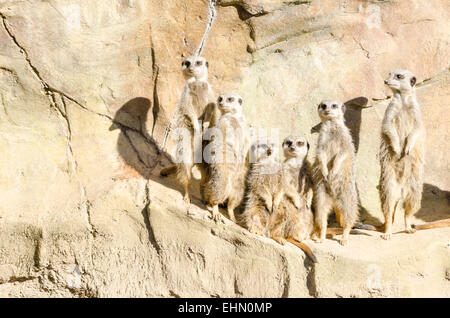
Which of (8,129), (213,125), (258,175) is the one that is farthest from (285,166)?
(8,129)

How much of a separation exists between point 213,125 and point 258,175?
54 cm

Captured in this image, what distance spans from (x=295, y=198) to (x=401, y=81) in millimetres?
1155

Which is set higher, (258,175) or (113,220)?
(258,175)

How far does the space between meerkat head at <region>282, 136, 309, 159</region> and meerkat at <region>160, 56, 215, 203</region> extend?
62 cm

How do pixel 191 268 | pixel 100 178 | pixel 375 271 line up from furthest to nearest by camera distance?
pixel 100 178 < pixel 191 268 < pixel 375 271

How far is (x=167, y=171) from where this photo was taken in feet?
14.7

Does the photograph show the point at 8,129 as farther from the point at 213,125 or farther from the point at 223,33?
the point at 223,33

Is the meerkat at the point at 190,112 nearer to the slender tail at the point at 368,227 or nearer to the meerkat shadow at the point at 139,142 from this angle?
the meerkat shadow at the point at 139,142

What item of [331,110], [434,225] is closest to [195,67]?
[331,110]

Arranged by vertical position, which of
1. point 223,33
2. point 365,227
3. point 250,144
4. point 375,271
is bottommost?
point 375,271

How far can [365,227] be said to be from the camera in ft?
14.4

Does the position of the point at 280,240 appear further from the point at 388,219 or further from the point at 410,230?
the point at 410,230

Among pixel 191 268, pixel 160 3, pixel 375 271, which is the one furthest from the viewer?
pixel 160 3

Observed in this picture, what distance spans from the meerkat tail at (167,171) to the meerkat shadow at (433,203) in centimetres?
192
